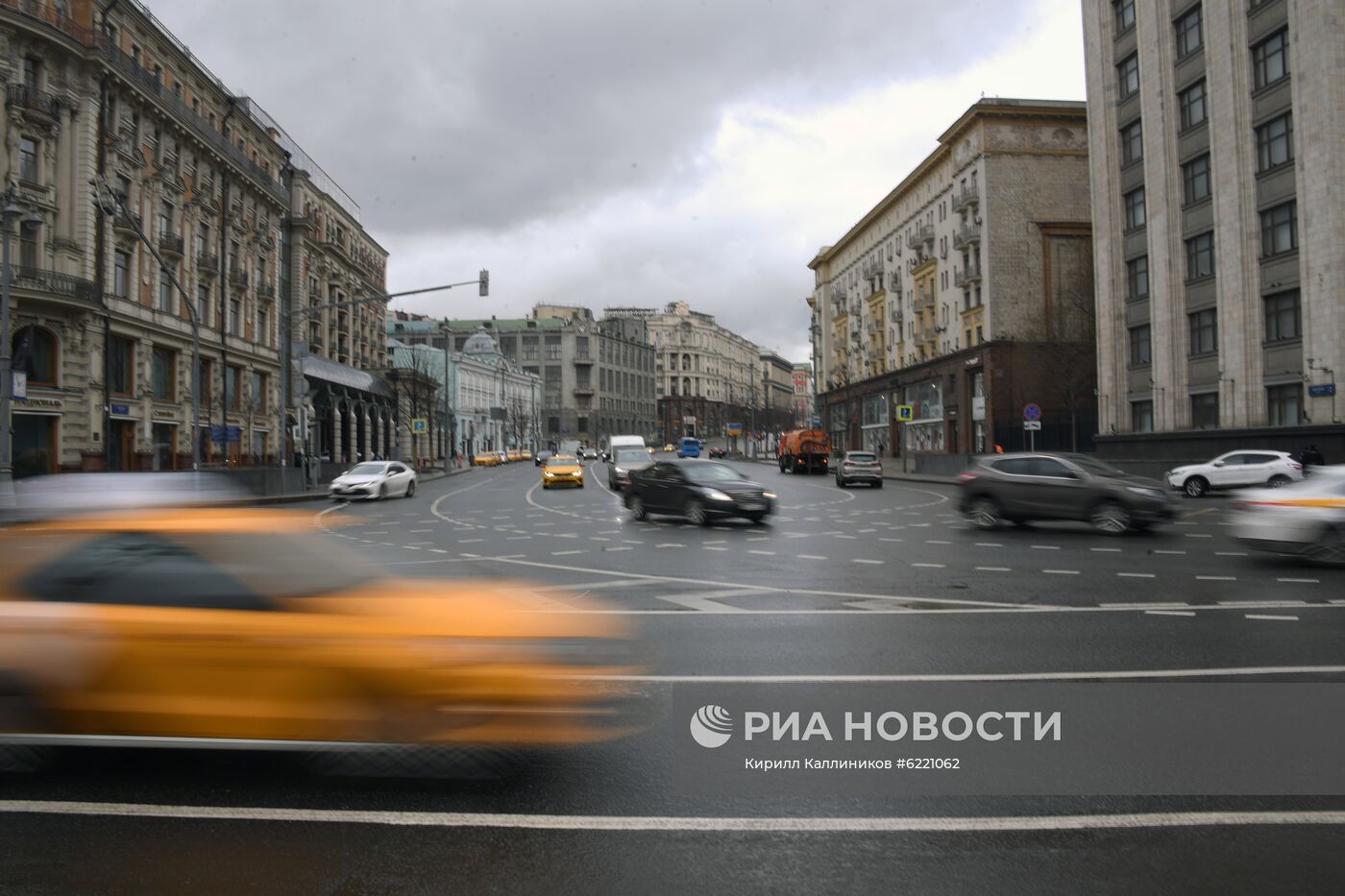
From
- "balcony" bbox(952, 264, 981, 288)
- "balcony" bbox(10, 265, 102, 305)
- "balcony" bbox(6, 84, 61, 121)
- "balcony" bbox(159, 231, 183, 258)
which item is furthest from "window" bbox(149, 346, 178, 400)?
"balcony" bbox(952, 264, 981, 288)

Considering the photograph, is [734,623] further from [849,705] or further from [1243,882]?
[1243,882]

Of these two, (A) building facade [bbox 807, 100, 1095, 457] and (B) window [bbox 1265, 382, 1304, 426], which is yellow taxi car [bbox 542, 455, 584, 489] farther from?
(B) window [bbox 1265, 382, 1304, 426]

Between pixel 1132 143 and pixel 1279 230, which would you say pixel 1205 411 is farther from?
pixel 1132 143

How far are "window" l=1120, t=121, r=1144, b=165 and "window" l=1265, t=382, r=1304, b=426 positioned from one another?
1313 cm

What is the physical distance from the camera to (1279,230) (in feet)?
114

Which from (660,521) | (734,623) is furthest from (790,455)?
(734,623)

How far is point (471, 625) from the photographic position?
4.76 metres

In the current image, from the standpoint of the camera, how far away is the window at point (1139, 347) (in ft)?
140

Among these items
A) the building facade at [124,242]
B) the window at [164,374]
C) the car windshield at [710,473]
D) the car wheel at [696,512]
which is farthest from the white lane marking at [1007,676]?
the window at [164,374]

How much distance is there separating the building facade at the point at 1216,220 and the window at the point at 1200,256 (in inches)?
2.7

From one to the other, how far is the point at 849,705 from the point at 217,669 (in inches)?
141

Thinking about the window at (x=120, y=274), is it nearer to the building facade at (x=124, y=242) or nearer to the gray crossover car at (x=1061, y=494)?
the building facade at (x=124, y=242)

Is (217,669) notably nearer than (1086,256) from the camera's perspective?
Yes

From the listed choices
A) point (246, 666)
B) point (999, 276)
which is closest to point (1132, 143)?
point (999, 276)
